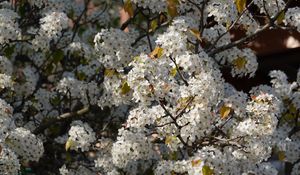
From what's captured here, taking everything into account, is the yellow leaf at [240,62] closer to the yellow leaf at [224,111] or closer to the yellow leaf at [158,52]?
the yellow leaf at [224,111]

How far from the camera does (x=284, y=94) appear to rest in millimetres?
6027

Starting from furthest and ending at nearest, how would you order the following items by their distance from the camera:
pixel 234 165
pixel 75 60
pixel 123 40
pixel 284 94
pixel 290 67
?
pixel 290 67 < pixel 75 60 < pixel 284 94 < pixel 123 40 < pixel 234 165

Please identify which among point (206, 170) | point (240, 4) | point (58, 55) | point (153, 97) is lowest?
point (206, 170)

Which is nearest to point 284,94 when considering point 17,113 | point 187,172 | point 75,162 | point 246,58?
point 246,58

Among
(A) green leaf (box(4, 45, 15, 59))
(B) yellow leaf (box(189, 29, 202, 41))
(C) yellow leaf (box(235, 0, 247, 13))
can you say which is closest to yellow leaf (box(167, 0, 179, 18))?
(B) yellow leaf (box(189, 29, 202, 41))

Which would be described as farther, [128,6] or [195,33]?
[128,6]

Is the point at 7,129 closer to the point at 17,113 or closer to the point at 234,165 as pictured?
the point at 17,113

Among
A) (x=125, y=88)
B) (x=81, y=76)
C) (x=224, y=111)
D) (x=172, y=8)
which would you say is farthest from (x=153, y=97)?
(x=81, y=76)

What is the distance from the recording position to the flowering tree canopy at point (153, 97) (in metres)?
4.59

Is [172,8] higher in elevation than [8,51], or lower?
lower

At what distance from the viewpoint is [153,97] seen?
4469 mm

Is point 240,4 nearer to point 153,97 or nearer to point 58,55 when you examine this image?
point 153,97

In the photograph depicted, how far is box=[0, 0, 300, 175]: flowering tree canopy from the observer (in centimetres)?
459

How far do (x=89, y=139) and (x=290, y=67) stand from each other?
3.49 metres
